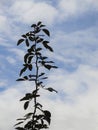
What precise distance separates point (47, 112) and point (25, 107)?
1.91 feet

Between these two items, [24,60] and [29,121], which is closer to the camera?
[29,121]

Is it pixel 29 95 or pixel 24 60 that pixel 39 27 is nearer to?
pixel 24 60

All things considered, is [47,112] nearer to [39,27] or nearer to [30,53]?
[30,53]

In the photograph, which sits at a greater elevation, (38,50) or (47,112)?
(38,50)

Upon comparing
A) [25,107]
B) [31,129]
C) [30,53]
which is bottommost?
[31,129]

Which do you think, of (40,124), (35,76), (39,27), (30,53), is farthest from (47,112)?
(39,27)

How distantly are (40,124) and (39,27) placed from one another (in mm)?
2677

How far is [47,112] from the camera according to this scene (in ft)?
27.7

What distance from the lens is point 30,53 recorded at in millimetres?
9047

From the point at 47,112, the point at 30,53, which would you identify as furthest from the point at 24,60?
the point at 47,112

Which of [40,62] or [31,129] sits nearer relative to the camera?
[31,129]

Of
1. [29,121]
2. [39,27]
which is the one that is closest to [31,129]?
[29,121]

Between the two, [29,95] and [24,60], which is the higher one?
[24,60]

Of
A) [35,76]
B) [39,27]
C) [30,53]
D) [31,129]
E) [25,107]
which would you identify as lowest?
[31,129]
